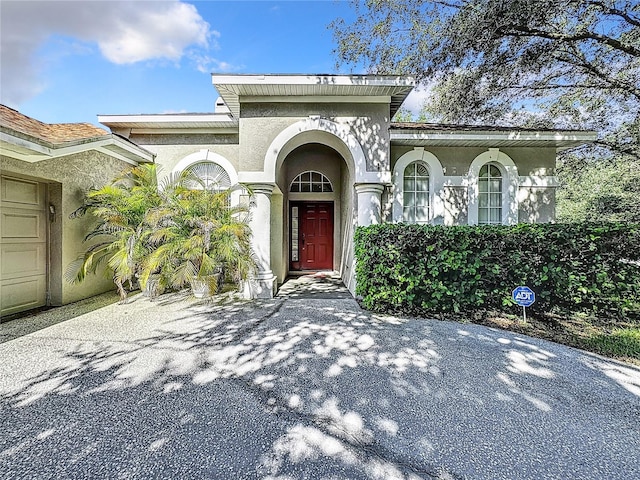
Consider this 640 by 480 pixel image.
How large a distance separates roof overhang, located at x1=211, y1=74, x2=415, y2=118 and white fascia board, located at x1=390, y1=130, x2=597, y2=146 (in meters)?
1.08

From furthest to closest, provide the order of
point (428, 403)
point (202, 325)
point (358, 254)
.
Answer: point (358, 254) → point (202, 325) → point (428, 403)

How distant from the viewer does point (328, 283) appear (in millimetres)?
8352

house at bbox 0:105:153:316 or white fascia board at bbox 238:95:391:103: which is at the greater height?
white fascia board at bbox 238:95:391:103

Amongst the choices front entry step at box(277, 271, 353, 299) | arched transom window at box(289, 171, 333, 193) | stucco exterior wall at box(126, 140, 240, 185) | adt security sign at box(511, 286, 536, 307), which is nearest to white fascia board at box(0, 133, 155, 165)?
stucco exterior wall at box(126, 140, 240, 185)

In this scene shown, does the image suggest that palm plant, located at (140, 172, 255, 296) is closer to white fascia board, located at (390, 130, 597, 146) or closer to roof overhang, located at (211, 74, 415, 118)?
roof overhang, located at (211, 74, 415, 118)

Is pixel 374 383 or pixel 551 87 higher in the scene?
pixel 551 87

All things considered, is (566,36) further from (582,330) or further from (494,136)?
(582,330)

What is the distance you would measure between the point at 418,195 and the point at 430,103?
5.78 m

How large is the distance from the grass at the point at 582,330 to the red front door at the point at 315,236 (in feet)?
18.6

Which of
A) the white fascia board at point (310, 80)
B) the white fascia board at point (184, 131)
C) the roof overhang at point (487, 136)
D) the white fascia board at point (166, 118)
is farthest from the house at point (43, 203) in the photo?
the roof overhang at point (487, 136)

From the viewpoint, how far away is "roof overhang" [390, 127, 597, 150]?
24.5ft

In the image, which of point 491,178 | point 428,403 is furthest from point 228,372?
point 491,178

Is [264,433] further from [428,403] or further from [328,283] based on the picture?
[328,283]

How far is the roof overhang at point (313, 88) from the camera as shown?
19.7 ft
